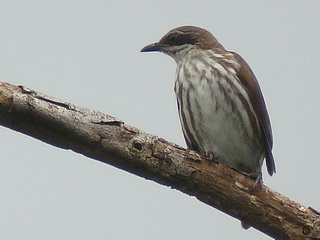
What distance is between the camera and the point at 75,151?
4922 mm

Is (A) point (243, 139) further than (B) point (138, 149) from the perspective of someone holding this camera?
Yes

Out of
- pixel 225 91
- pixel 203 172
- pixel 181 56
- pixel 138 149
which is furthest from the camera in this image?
pixel 181 56

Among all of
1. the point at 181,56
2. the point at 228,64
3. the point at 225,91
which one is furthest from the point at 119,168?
the point at 181,56

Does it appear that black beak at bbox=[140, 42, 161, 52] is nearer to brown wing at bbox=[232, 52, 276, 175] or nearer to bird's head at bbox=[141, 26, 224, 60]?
bird's head at bbox=[141, 26, 224, 60]

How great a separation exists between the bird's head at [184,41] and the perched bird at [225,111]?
1.55 feet

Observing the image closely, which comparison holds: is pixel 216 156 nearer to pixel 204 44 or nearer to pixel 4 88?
pixel 204 44

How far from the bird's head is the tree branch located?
9.18ft

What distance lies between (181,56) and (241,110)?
150cm

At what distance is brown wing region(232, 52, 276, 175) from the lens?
7.03m

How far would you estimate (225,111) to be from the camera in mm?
6738

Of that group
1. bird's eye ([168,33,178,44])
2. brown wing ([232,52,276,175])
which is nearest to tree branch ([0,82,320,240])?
brown wing ([232,52,276,175])

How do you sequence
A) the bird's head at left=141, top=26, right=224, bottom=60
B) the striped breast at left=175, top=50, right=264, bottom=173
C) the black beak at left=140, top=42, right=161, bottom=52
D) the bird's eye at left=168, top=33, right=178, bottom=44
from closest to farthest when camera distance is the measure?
the striped breast at left=175, top=50, right=264, bottom=173
the bird's head at left=141, top=26, right=224, bottom=60
the bird's eye at left=168, top=33, right=178, bottom=44
the black beak at left=140, top=42, right=161, bottom=52

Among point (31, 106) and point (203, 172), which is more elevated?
point (31, 106)

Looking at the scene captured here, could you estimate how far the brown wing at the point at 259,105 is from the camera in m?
7.03
